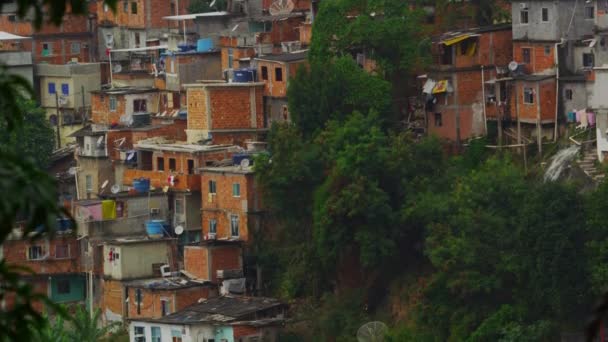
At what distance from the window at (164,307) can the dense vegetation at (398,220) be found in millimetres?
2050

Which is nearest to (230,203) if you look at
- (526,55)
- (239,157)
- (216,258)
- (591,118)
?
(239,157)

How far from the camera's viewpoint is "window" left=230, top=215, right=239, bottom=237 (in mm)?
41625

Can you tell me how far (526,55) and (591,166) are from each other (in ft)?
14.0

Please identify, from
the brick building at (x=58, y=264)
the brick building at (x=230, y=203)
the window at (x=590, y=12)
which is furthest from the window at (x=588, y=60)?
the brick building at (x=58, y=264)

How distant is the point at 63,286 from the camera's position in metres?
44.3

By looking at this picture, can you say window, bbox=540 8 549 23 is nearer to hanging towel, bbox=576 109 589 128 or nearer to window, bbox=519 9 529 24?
window, bbox=519 9 529 24

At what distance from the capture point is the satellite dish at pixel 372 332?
35.1m

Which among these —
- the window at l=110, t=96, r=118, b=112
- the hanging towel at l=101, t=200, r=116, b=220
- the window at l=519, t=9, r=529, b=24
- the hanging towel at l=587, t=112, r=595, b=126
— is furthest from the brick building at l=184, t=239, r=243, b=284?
the window at l=110, t=96, r=118, b=112

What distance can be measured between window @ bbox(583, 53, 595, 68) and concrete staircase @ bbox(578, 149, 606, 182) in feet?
7.97

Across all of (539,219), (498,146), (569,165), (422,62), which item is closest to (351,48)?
(422,62)

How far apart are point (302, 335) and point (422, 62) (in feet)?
19.5

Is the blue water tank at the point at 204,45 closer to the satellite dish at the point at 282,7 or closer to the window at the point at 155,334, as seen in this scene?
the satellite dish at the point at 282,7

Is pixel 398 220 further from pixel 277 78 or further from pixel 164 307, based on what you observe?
pixel 277 78

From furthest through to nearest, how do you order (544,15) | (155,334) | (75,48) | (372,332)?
1. (75,48)
2. (155,334)
3. (544,15)
4. (372,332)
